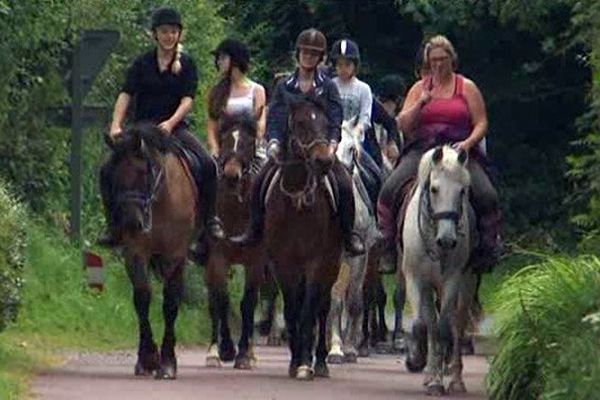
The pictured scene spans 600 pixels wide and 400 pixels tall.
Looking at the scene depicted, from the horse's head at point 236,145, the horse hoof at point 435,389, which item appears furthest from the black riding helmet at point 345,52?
the horse hoof at point 435,389

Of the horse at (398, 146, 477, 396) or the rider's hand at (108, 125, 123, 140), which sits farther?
the rider's hand at (108, 125, 123, 140)

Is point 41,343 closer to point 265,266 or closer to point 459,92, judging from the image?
point 265,266

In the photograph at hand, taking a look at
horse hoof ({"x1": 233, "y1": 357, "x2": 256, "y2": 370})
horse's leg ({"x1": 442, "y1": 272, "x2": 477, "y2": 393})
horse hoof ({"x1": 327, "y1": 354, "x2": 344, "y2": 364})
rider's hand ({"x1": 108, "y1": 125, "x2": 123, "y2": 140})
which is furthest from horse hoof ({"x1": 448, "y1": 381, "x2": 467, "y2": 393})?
horse hoof ({"x1": 327, "y1": 354, "x2": 344, "y2": 364})

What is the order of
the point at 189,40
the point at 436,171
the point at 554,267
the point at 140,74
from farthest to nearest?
the point at 189,40 < the point at 140,74 < the point at 436,171 < the point at 554,267

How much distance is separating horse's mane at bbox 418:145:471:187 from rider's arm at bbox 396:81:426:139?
2.47ft

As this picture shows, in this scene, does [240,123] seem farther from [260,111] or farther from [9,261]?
[9,261]

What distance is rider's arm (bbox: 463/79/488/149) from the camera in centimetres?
1806

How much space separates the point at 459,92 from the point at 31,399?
4.48m

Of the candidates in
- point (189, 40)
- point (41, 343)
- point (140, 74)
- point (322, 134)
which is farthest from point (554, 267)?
point (189, 40)

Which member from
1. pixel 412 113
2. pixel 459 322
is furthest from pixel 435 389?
pixel 412 113

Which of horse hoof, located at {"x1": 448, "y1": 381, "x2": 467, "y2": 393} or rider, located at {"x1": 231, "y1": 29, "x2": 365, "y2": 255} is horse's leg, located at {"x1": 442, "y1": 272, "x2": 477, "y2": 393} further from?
rider, located at {"x1": 231, "y1": 29, "x2": 365, "y2": 255}

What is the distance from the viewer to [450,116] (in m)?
18.3

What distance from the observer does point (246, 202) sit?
20891 millimetres

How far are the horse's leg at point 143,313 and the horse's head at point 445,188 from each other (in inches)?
96.8
